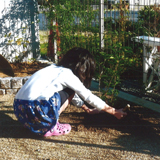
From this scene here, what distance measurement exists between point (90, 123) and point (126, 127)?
0.43 m

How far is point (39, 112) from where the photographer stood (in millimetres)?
2877

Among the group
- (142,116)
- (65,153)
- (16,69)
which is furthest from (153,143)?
(16,69)

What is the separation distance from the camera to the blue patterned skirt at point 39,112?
2.87 metres

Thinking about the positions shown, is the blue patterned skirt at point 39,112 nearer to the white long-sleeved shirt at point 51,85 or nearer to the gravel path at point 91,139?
the white long-sleeved shirt at point 51,85

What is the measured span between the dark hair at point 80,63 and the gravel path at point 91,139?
0.66 metres

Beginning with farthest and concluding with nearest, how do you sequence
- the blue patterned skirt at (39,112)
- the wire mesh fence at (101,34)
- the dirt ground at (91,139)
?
1. the wire mesh fence at (101,34)
2. the blue patterned skirt at (39,112)
3. the dirt ground at (91,139)

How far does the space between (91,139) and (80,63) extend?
0.82 metres

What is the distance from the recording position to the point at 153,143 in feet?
9.70

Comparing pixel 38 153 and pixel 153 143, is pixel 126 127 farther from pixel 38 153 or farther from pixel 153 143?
pixel 38 153

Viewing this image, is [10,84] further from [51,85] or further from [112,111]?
[112,111]

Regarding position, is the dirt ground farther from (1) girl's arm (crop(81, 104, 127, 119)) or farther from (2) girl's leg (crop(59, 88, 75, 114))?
(2) girl's leg (crop(59, 88, 75, 114))

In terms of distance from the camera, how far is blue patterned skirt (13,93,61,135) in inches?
113

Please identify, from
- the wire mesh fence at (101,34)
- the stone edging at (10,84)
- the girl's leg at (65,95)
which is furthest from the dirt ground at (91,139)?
the stone edging at (10,84)

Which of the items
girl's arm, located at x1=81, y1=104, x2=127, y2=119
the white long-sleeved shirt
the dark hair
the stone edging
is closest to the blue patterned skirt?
the white long-sleeved shirt
